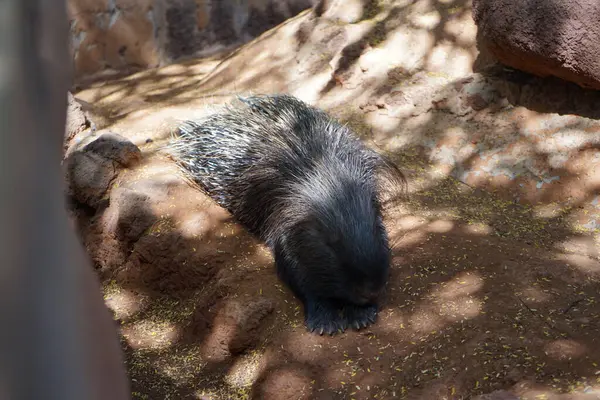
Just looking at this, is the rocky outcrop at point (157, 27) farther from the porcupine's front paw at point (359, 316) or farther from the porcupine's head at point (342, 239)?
the porcupine's front paw at point (359, 316)

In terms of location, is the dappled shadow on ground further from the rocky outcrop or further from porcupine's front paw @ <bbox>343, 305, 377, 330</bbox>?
the rocky outcrop

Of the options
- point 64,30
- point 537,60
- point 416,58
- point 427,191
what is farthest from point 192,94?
point 64,30

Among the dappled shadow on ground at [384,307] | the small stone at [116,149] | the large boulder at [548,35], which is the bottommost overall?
the dappled shadow on ground at [384,307]

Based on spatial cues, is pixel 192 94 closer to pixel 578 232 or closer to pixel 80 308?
pixel 578 232

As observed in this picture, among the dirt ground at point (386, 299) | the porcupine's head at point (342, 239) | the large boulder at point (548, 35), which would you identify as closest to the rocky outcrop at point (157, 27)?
the dirt ground at point (386, 299)

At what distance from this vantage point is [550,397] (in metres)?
2.44

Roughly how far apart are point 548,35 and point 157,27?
4.65m

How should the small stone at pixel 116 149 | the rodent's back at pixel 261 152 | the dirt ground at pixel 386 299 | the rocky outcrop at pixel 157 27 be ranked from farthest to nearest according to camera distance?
1. the rocky outcrop at pixel 157 27
2. the small stone at pixel 116 149
3. the rodent's back at pixel 261 152
4. the dirt ground at pixel 386 299

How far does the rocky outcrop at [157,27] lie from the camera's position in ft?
23.9

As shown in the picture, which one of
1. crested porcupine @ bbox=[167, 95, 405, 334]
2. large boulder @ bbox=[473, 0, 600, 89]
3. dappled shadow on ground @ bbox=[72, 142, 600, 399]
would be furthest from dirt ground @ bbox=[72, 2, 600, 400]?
large boulder @ bbox=[473, 0, 600, 89]

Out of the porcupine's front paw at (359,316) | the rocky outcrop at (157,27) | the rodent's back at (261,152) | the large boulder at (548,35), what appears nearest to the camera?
the porcupine's front paw at (359,316)

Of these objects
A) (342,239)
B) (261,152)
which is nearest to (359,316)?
(342,239)

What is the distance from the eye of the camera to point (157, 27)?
7.52 metres

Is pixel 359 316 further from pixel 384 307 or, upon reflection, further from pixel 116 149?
pixel 116 149
